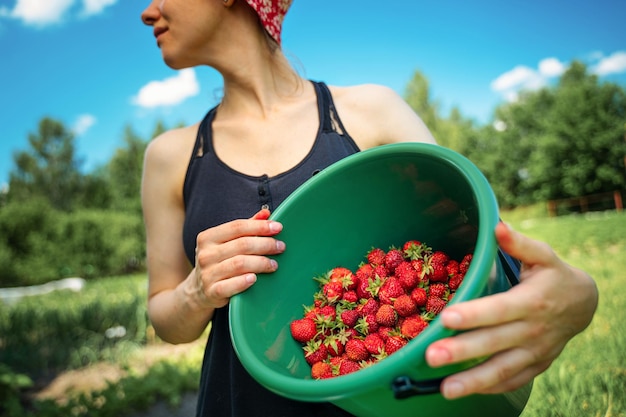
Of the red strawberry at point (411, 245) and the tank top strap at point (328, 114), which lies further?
the tank top strap at point (328, 114)

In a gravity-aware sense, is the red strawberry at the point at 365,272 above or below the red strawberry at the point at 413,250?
below

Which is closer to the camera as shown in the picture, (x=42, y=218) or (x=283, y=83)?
(x=283, y=83)

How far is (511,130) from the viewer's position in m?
35.2

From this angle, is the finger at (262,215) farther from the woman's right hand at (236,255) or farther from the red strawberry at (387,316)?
the red strawberry at (387,316)

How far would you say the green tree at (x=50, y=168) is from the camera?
26.8 m

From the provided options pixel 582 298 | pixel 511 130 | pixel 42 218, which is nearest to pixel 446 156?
pixel 582 298

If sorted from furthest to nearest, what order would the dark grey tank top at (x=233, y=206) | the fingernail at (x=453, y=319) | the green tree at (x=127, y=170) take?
the green tree at (x=127, y=170)
the dark grey tank top at (x=233, y=206)
the fingernail at (x=453, y=319)

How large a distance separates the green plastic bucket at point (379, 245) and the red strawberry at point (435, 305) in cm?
13

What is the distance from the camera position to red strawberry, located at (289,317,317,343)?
957 millimetres

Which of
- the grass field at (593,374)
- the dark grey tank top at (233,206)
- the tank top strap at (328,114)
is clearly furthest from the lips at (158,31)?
the grass field at (593,374)

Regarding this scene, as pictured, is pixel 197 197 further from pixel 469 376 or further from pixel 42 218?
pixel 42 218

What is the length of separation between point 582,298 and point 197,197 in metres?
0.92

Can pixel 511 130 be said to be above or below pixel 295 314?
above

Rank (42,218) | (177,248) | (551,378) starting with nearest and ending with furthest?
(177,248) < (551,378) < (42,218)
